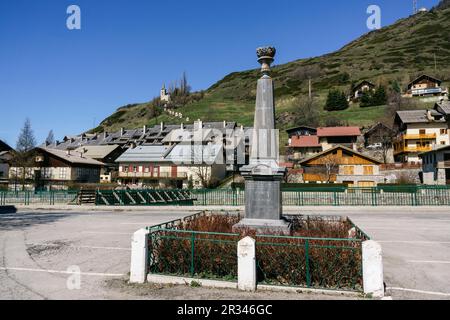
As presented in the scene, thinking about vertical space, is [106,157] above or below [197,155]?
above

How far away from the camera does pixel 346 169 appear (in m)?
46.0

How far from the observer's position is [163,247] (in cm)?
724

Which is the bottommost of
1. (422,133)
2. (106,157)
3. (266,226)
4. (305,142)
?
A: (266,226)

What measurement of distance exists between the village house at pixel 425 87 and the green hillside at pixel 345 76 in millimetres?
7281

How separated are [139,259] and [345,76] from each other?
12633 cm

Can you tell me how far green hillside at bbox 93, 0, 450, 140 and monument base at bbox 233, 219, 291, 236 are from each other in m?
75.3

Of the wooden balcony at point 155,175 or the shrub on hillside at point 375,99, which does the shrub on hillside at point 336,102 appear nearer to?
the shrub on hillside at point 375,99

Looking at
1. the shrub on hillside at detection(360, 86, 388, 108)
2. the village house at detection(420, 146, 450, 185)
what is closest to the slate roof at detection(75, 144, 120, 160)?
the village house at detection(420, 146, 450, 185)

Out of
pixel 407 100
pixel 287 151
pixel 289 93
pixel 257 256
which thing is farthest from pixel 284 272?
pixel 289 93

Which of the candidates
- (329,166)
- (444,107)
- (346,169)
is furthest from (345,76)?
(329,166)

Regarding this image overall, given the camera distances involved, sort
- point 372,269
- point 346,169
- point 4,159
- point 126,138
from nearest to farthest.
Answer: point 372,269, point 346,169, point 4,159, point 126,138

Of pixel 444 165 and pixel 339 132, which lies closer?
pixel 444 165

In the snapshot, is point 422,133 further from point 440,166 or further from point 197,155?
point 197,155
